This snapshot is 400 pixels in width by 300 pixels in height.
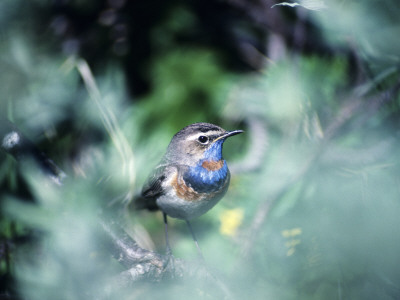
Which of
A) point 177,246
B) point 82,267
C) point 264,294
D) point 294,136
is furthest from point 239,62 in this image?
point 82,267

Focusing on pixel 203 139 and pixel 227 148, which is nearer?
pixel 203 139

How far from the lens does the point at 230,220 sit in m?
1.67

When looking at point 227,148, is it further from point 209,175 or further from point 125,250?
point 125,250

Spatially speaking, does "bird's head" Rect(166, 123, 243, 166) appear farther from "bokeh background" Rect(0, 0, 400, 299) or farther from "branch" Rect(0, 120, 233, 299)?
"branch" Rect(0, 120, 233, 299)

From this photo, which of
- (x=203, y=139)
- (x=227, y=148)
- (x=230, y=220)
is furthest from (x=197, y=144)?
(x=227, y=148)

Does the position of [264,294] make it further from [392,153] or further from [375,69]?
[375,69]

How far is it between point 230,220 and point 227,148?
576mm

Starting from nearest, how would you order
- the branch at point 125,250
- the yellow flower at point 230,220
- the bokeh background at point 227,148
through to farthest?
the bokeh background at point 227,148 → the branch at point 125,250 → the yellow flower at point 230,220

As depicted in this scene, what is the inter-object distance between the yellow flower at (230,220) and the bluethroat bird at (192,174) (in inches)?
6.4

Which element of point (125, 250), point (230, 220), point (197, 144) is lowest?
point (230, 220)

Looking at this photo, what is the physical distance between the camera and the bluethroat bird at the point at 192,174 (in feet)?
4.48

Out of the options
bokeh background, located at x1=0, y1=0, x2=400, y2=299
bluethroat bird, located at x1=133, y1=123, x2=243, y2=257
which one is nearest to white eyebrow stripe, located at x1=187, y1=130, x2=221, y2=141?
bluethroat bird, located at x1=133, y1=123, x2=243, y2=257

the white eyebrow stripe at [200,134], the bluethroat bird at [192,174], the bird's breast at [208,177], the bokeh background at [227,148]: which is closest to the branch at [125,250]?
the bokeh background at [227,148]

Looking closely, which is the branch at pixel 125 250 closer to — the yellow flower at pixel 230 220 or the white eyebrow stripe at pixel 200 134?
the yellow flower at pixel 230 220
